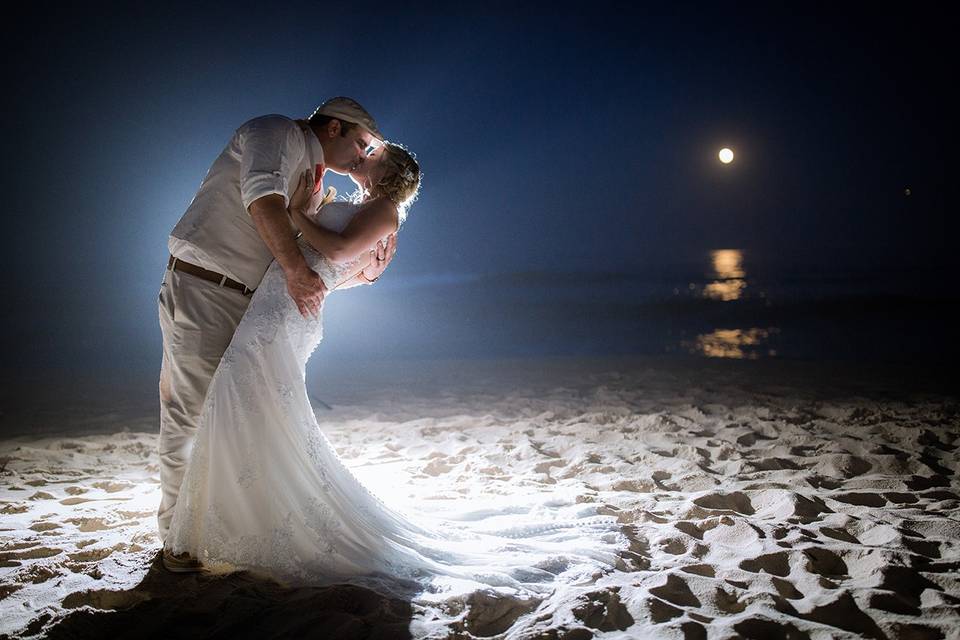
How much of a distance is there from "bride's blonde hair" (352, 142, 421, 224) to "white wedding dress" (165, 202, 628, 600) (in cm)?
16

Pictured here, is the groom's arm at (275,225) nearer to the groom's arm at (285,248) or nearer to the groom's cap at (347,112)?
the groom's arm at (285,248)

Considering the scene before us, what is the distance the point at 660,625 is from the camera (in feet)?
5.32

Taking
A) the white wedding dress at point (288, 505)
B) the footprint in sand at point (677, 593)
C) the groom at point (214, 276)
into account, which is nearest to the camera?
the footprint in sand at point (677, 593)

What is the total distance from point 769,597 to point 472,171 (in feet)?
119

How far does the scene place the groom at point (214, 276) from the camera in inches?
82.0

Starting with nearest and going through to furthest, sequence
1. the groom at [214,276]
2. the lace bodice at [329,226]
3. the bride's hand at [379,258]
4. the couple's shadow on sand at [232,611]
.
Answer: the couple's shadow on sand at [232,611]
the groom at [214,276]
the lace bodice at [329,226]
the bride's hand at [379,258]

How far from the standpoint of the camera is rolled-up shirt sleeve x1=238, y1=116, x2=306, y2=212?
1.97m

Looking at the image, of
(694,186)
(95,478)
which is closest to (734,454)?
(95,478)

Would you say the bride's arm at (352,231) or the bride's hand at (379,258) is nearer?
the bride's arm at (352,231)

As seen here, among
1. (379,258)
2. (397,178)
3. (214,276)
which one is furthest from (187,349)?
(397,178)

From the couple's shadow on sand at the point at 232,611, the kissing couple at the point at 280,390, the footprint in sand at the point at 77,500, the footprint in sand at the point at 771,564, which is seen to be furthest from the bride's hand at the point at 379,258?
the footprint in sand at the point at 77,500

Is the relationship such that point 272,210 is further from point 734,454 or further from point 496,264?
point 496,264

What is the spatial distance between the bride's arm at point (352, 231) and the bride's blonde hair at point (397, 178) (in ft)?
0.15

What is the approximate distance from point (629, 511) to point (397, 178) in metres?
1.99
